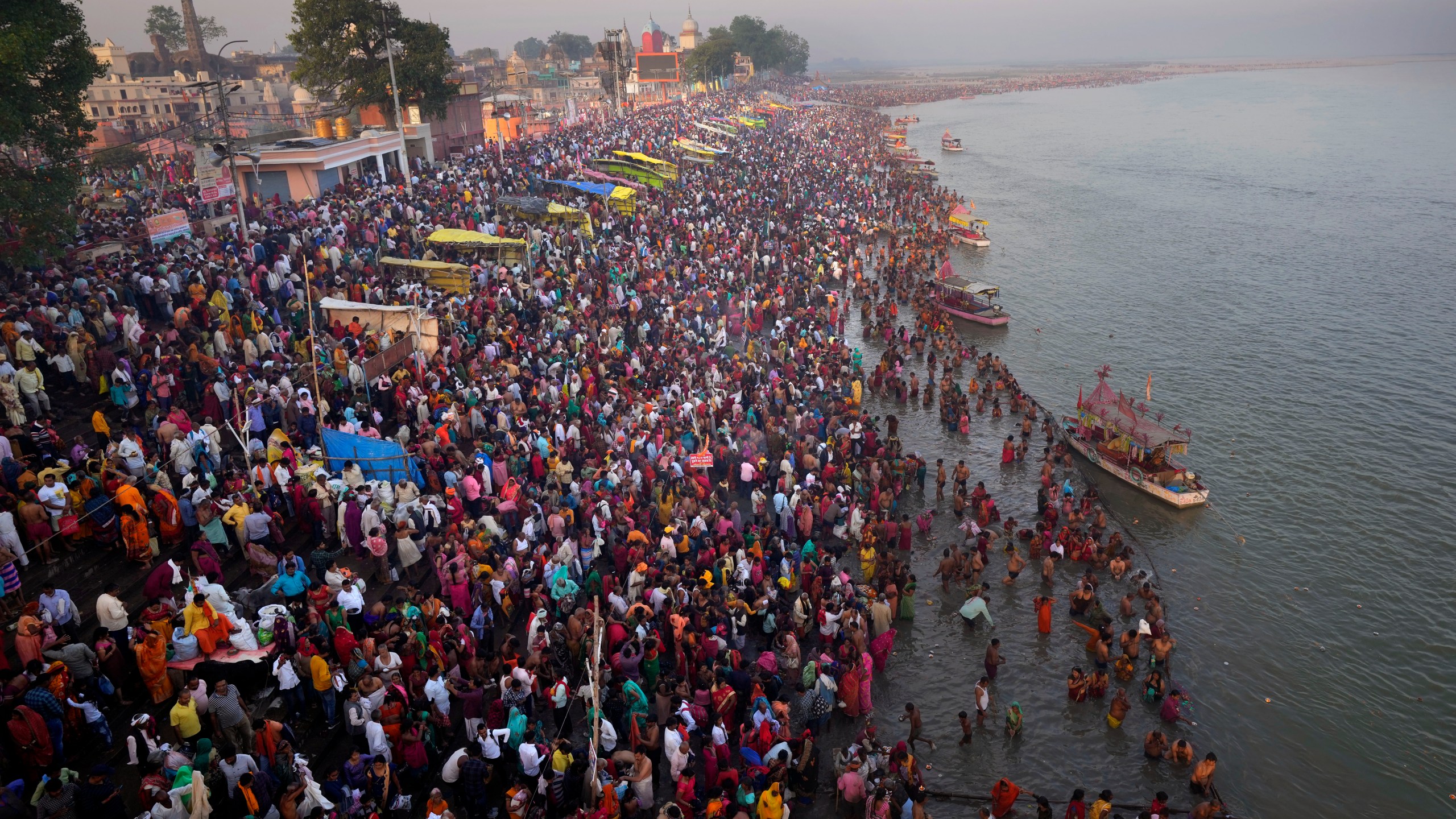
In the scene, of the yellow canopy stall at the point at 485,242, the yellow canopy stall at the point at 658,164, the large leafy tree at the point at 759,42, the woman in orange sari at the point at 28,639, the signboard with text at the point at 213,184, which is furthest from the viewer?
the large leafy tree at the point at 759,42

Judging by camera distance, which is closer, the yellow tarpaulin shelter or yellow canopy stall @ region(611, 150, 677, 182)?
the yellow tarpaulin shelter

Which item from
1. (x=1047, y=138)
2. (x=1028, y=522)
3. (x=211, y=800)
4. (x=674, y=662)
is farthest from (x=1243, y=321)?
(x=1047, y=138)

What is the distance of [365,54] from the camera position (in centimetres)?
3706

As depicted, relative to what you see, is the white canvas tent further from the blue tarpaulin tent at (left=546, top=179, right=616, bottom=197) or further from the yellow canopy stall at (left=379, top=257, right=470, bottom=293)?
the blue tarpaulin tent at (left=546, top=179, right=616, bottom=197)

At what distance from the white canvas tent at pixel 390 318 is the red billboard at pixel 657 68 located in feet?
308

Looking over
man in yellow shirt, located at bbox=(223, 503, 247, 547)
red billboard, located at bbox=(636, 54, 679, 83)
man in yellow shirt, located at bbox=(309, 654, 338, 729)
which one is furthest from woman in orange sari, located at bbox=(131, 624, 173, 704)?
red billboard, located at bbox=(636, 54, 679, 83)

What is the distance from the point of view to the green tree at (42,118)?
16562mm

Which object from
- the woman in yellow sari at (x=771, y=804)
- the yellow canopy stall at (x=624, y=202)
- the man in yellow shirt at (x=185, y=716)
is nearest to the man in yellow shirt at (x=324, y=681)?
the man in yellow shirt at (x=185, y=716)

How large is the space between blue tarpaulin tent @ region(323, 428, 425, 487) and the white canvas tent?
4.57 metres

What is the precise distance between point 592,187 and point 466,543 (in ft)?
74.6

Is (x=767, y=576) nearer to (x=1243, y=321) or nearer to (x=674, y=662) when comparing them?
(x=674, y=662)

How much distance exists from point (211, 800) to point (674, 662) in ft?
17.9

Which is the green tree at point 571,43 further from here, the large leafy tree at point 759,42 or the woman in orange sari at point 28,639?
the woman in orange sari at point 28,639

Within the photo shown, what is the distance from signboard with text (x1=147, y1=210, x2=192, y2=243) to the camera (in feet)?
66.1
